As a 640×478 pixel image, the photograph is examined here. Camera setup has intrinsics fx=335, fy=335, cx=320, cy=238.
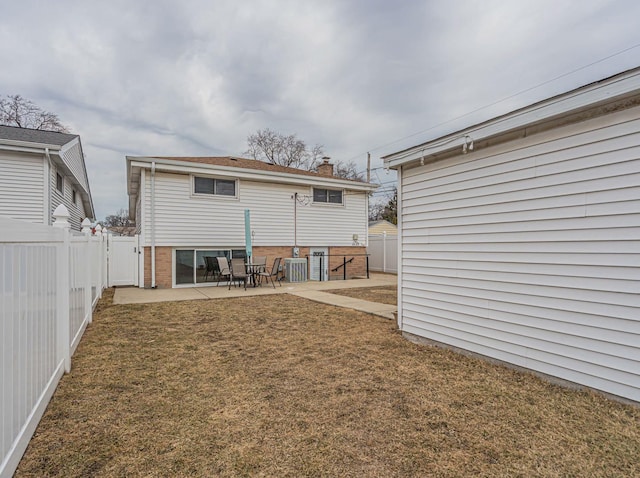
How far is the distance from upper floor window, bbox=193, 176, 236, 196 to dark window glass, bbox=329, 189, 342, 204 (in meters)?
3.99

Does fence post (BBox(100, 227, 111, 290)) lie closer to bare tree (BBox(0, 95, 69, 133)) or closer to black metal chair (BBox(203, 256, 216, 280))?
black metal chair (BBox(203, 256, 216, 280))

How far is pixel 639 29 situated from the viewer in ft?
21.5

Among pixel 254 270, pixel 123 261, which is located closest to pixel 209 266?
pixel 254 270

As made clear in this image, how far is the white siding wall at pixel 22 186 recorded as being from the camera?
31.1 ft

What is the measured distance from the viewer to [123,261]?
10.8 m

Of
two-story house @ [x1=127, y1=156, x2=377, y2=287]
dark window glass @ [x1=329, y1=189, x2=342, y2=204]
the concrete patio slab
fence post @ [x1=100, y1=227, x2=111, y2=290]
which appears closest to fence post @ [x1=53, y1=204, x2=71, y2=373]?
the concrete patio slab

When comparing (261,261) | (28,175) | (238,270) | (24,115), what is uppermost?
(24,115)

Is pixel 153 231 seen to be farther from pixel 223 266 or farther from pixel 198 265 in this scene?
pixel 223 266

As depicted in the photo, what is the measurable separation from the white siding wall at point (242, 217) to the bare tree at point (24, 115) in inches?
664

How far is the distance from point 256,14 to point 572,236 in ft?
26.8

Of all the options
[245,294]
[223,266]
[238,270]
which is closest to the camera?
[245,294]

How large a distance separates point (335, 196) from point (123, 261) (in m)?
7.99

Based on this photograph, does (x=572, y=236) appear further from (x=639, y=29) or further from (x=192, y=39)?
(x=192, y=39)

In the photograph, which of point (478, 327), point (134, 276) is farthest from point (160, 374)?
point (134, 276)
